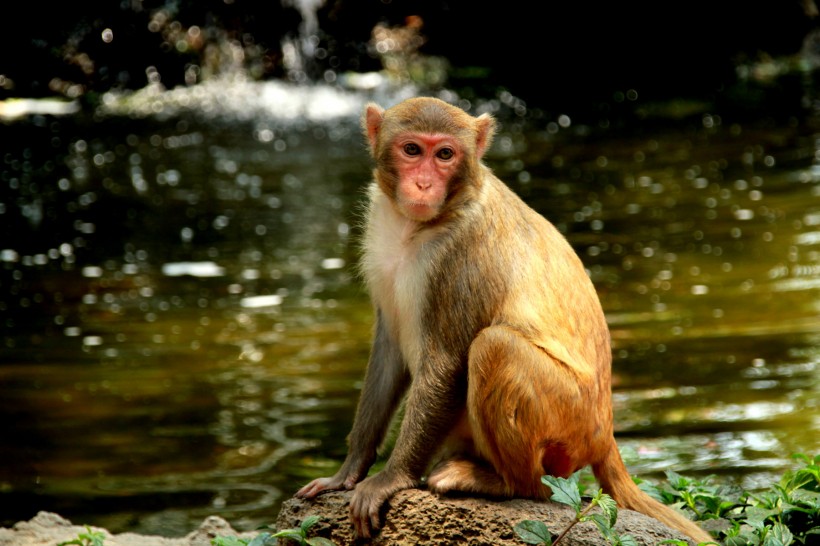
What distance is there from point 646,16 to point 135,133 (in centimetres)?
1118

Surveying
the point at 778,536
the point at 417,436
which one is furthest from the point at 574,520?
the point at 778,536

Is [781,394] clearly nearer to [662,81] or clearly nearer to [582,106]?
[582,106]

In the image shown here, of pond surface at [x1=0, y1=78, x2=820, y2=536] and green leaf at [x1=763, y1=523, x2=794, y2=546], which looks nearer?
green leaf at [x1=763, y1=523, x2=794, y2=546]

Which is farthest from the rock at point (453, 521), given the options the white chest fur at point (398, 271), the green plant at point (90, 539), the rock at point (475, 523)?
the green plant at point (90, 539)

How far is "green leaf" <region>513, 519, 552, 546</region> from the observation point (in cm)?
444

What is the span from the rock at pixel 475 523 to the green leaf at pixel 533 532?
12 centimetres

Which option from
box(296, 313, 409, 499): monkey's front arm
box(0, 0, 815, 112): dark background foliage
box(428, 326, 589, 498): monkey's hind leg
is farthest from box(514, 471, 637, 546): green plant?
box(0, 0, 815, 112): dark background foliage

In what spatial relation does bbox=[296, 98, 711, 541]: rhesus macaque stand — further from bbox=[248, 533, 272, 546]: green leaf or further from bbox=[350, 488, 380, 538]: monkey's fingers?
bbox=[248, 533, 272, 546]: green leaf

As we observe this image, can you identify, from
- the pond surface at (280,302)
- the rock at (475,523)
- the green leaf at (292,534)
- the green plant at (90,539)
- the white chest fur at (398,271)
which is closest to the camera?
the rock at (475,523)

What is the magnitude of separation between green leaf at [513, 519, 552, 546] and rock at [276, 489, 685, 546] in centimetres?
12

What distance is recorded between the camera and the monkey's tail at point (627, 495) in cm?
495

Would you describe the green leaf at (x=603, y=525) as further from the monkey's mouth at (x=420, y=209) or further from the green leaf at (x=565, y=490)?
the monkey's mouth at (x=420, y=209)

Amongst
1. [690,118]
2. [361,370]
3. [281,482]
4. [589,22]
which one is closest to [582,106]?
[690,118]

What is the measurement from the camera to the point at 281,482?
7.57 m
